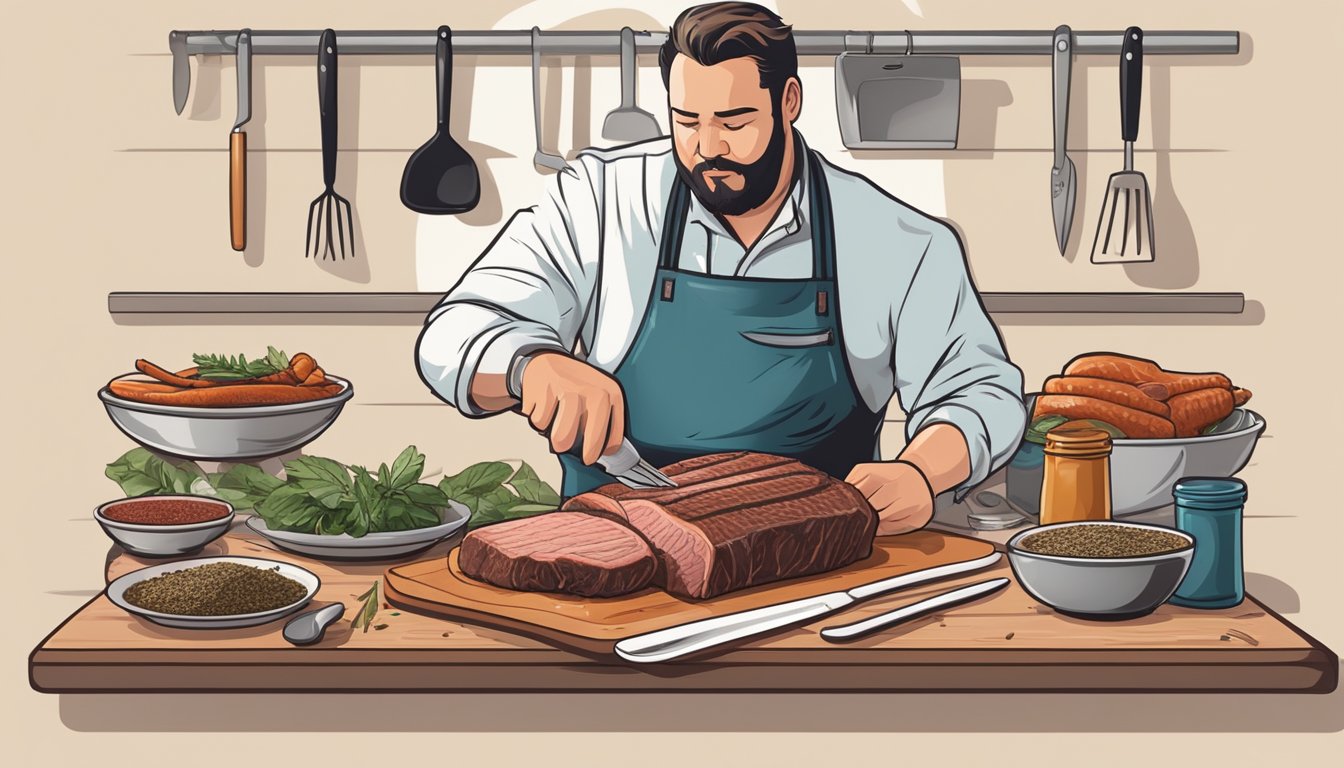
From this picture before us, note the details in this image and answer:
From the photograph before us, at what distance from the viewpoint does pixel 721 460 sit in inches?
75.4

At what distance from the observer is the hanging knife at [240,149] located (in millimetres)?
2408

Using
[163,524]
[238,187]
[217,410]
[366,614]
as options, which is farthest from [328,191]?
[366,614]

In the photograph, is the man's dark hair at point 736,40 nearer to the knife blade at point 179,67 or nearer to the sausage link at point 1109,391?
the sausage link at point 1109,391

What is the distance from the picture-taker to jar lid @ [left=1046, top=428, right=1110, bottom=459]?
1.88 metres

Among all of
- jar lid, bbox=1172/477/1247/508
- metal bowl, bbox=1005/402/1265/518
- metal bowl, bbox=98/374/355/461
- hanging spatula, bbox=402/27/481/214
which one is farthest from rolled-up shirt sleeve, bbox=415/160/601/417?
jar lid, bbox=1172/477/1247/508

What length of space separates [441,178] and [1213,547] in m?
1.38

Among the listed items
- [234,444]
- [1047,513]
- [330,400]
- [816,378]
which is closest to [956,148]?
[816,378]

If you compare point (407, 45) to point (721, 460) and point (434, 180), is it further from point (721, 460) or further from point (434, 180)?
point (721, 460)

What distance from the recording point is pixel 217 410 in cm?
219

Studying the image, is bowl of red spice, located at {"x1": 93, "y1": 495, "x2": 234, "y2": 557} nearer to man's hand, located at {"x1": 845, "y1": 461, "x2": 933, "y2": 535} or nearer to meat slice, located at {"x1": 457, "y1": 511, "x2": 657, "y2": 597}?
meat slice, located at {"x1": 457, "y1": 511, "x2": 657, "y2": 597}

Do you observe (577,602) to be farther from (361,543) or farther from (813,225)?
(813,225)

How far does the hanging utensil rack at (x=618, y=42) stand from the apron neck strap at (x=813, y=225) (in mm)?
365

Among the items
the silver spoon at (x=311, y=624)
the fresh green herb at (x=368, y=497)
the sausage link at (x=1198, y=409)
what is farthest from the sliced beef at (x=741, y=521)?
the sausage link at (x=1198, y=409)

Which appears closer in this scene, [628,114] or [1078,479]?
[1078,479]
